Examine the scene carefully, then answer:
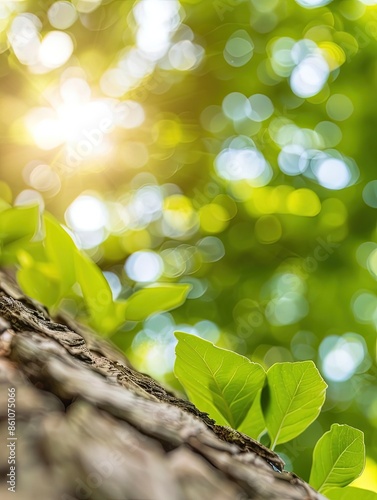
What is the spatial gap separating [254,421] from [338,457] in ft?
0.24

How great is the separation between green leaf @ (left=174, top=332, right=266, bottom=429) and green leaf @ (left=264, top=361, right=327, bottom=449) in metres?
0.01

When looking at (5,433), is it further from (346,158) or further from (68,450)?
(346,158)

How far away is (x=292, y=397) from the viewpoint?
0.42 meters

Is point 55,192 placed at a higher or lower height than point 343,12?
lower

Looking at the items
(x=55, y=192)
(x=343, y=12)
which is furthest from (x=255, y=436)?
(x=343, y=12)

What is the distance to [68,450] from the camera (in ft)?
0.86

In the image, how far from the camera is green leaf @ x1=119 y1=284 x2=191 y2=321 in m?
0.68

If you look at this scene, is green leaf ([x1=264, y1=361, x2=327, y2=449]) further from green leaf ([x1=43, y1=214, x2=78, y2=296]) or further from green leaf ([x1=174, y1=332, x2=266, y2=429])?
green leaf ([x1=43, y1=214, x2=78, y2=296])

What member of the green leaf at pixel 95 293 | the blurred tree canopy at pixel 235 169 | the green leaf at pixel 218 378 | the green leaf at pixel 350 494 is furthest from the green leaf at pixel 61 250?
the blurred tree canopy at pixel 235 169

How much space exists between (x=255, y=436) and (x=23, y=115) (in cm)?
116

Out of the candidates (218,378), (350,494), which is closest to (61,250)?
(218,378)

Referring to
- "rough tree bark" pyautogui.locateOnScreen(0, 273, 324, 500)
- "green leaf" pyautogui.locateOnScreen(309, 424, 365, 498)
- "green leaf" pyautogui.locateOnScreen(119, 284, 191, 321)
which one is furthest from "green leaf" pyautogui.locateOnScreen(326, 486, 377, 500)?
"green leaf" pyautogui.locateOnScreen(119, 284, 191, 321)

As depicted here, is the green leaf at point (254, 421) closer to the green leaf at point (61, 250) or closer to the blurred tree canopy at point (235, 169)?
the green leaf at point (61, 250)

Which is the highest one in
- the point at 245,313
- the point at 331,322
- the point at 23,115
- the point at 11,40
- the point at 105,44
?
the point at 105,44
